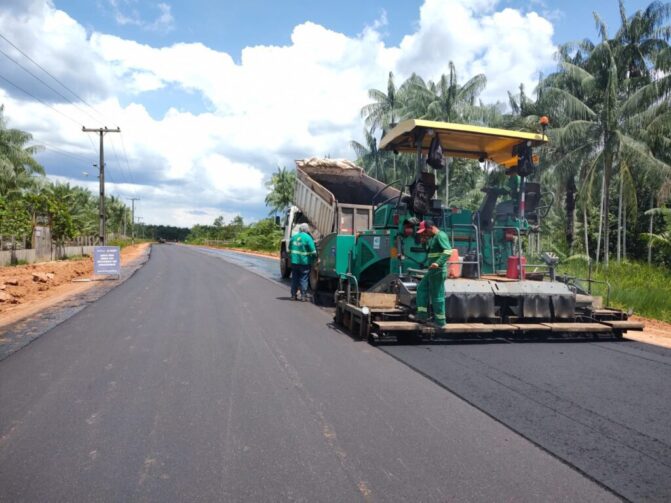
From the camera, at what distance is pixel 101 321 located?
8.51 meters

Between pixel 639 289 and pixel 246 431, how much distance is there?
1181 centimetres

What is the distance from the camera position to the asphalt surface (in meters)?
3.07

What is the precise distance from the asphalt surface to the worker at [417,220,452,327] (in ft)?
3.37

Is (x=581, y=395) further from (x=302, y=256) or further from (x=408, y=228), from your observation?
(x=302, y=256)

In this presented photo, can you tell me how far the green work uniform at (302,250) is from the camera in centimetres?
1108

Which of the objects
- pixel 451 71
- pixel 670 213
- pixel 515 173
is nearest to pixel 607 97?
pixel 670 213

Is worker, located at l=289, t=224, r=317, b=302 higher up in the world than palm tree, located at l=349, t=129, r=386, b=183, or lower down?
lower down

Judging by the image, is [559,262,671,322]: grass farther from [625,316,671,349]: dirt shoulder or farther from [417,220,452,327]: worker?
[417,220,452,327]: worker

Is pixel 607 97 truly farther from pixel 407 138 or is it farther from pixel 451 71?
pixel 407 138

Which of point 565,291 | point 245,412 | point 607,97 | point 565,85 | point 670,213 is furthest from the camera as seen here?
point 565,85

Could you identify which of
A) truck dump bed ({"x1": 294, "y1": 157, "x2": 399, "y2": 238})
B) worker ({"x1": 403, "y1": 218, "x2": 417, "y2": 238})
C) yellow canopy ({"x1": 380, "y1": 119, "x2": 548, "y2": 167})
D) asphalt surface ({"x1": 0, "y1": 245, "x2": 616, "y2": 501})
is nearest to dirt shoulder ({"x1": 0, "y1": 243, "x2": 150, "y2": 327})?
asphalt surface ({"x1": 0, "y1": 245, "x2": 616, "y2": 501})

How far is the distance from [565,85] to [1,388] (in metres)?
29.1

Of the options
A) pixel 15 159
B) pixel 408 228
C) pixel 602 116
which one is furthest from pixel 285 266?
pixel 15 159

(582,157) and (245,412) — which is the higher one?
(582,157)
